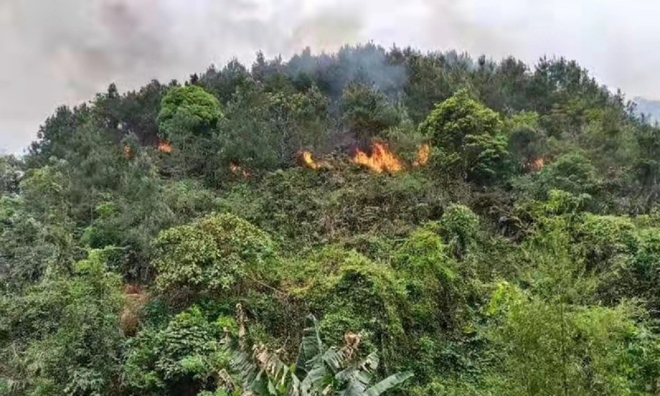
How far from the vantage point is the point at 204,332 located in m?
12.8

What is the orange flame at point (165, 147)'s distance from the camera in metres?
25.8

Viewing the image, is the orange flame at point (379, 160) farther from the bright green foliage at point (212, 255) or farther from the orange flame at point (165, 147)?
the bright green foliage at point (212, 255)

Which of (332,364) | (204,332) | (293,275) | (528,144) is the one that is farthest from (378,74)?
(332,364)

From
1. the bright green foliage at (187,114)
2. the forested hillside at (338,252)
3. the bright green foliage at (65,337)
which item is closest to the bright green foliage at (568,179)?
the forested hillside at (338,252)

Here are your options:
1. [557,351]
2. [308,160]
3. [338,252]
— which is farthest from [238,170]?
[557,351]

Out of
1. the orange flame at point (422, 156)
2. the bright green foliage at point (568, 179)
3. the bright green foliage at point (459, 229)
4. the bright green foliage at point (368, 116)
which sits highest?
the bright green foliage at point (368, 116)

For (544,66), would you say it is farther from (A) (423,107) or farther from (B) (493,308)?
(B) (493,308)

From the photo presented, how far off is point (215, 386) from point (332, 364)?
171 inches

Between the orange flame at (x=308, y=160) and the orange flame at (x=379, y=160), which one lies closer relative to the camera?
the orange flame at (x=379, y=160)

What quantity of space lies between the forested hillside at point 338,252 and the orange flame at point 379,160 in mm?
62

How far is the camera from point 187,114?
2498cm

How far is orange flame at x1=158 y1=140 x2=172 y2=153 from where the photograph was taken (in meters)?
25.8

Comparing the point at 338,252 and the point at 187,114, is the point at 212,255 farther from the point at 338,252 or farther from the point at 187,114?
the point at 187,114

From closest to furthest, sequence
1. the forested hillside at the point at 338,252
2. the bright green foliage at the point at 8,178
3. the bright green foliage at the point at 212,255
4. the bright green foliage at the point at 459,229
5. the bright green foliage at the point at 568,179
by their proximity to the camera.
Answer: the forested hillside at the point at 338,252, the bright green foliage at the point at 212,255, the bright green foliage at the point at 459,229, the bright green foliage at the point at 568,179, the bright green foliage at the point at 8,178
